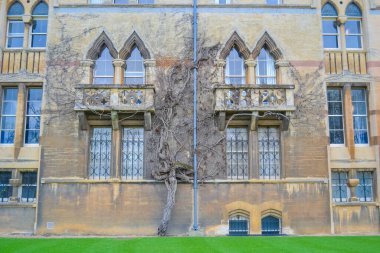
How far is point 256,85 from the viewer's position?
1794 centimetres

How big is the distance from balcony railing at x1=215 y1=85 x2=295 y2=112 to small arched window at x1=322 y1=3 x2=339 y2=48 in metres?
3.70

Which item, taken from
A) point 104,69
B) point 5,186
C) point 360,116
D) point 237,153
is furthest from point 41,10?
point 360,116

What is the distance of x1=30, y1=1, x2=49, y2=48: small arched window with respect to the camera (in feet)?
63.9

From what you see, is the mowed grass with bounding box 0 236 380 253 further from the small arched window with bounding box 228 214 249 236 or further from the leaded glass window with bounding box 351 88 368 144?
the leaded glass window with bounding box 351 88 368 144

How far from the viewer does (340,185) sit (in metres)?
18.9

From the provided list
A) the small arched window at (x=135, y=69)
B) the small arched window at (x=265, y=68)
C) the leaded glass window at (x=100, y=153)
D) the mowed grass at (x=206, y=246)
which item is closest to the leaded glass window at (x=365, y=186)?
the mowed grass at (x=206, y=246)

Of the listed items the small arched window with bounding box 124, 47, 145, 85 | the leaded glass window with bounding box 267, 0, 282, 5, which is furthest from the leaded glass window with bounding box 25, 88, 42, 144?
the leaded glass window with bounding box 267, 0, 282, 5

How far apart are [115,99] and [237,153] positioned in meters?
5.69

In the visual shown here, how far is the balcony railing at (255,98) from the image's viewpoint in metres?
17.7

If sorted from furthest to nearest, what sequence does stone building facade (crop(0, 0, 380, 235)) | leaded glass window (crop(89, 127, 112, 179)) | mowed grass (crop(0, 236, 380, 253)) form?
leaded glass window (crop(89, 127, 112, 179)) → stone building facade (crop(0, 0, 380, 235)) → mowed grass (crop(0, 236, 380, 253))

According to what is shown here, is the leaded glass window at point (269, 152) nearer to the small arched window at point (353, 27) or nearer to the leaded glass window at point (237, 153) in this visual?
the leaded glass window at point (237, 153)

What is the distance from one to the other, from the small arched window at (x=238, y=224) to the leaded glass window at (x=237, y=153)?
65.7 inches

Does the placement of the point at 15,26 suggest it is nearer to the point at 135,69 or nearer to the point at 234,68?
the point at 135,69

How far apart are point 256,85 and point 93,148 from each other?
24.5ft
